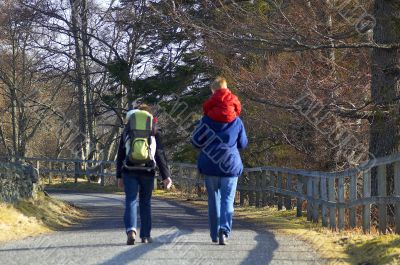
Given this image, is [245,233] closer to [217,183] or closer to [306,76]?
[217,183]

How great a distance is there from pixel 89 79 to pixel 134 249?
27.0 metres

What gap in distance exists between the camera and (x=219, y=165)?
7.88m

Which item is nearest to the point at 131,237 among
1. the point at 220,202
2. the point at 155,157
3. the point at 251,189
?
the point at 155,157

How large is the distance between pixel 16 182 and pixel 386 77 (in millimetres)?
6710

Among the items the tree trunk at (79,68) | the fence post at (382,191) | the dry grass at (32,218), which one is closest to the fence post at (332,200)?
the fence post at (382,191)

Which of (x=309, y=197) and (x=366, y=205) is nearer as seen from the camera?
(x=366, y=205)

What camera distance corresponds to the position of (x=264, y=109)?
17781mm

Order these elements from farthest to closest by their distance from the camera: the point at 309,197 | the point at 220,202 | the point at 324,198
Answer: the point at 309,197 → the point at 324,198 → the point at 220,202

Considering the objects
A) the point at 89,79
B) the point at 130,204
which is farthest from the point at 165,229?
the point at 89,79

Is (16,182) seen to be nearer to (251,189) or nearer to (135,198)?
(135,198)

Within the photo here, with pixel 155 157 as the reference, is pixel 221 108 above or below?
above

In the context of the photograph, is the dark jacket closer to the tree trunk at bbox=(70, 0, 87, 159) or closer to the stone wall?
the stone wall

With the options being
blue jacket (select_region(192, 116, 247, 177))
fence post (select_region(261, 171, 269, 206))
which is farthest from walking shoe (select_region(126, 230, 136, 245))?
fence post (select_region(261, 171, 269, 206))

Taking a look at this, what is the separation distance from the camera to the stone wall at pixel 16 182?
450 inches
